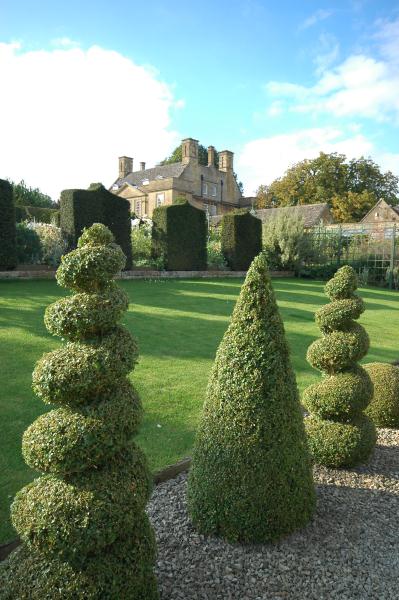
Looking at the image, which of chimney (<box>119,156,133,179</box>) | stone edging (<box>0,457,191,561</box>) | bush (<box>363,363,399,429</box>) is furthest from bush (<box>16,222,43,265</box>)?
chimney (<box>119,156,133,179</box>)

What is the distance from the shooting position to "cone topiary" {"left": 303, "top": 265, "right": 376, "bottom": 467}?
429 cm

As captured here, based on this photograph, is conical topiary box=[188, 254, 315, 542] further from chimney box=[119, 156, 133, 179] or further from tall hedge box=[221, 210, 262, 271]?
chimney box=[119, 156, 133, 179]

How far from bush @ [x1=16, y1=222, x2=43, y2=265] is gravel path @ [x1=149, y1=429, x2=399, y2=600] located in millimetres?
14715

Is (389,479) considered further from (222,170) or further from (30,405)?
(222,170)

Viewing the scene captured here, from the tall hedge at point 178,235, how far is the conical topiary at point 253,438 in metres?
17.0

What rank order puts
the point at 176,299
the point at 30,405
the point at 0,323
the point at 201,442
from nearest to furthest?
the point at 201,442 → the point at 30,405 → the point at 0,323 → the point at 176,299

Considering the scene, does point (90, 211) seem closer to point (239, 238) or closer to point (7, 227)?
point (7, 227)

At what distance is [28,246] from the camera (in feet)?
55.7

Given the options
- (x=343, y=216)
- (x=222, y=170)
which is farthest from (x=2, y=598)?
(x=222, y=170)

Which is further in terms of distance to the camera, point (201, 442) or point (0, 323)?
point (0, 323)

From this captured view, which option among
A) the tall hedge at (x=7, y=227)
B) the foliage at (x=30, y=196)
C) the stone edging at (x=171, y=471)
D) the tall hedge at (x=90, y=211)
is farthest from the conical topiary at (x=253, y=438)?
the foliage at (x=30, y=196)

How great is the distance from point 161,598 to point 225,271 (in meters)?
19.8

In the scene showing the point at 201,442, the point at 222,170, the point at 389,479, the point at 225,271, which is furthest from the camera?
the point at 222,170

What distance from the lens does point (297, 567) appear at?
9.82 ft
